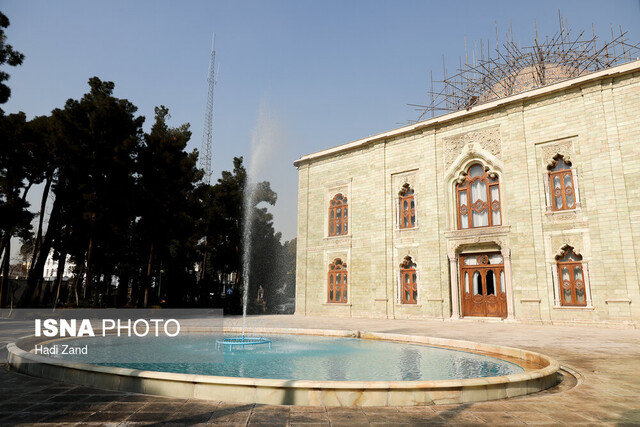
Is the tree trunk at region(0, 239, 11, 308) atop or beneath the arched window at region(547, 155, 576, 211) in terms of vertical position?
beneath

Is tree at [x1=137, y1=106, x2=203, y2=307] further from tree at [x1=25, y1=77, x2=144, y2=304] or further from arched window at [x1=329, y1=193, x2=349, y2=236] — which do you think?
arched window at [x1=329, y1=193, x2=349, y2=236]

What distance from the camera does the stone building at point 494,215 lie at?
47.6ft

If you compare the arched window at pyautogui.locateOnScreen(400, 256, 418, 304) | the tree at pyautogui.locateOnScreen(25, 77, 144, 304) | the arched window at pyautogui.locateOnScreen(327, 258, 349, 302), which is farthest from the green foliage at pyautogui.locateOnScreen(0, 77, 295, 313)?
the arched window at pyautogui.locateOnScreen(400, 256, 418, 304)

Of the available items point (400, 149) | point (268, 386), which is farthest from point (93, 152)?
point (268, 386)

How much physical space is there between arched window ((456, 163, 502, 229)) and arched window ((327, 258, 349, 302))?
665 centimetres

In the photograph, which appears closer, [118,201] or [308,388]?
[308,388]

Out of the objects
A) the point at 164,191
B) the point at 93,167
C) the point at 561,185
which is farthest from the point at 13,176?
the point at 561,185

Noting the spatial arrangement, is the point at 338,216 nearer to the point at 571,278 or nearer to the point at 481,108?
the point at 481,108

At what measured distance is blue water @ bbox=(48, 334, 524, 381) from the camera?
614 centimetres

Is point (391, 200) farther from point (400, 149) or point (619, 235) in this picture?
point (619, 235)

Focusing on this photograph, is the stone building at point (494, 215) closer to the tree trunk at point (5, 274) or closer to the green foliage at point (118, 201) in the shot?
the green foliage at point (118, 201)

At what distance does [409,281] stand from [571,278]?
6.64 meters

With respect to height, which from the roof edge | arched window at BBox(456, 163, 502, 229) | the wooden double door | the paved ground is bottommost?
the paved ground

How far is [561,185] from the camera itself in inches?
618
